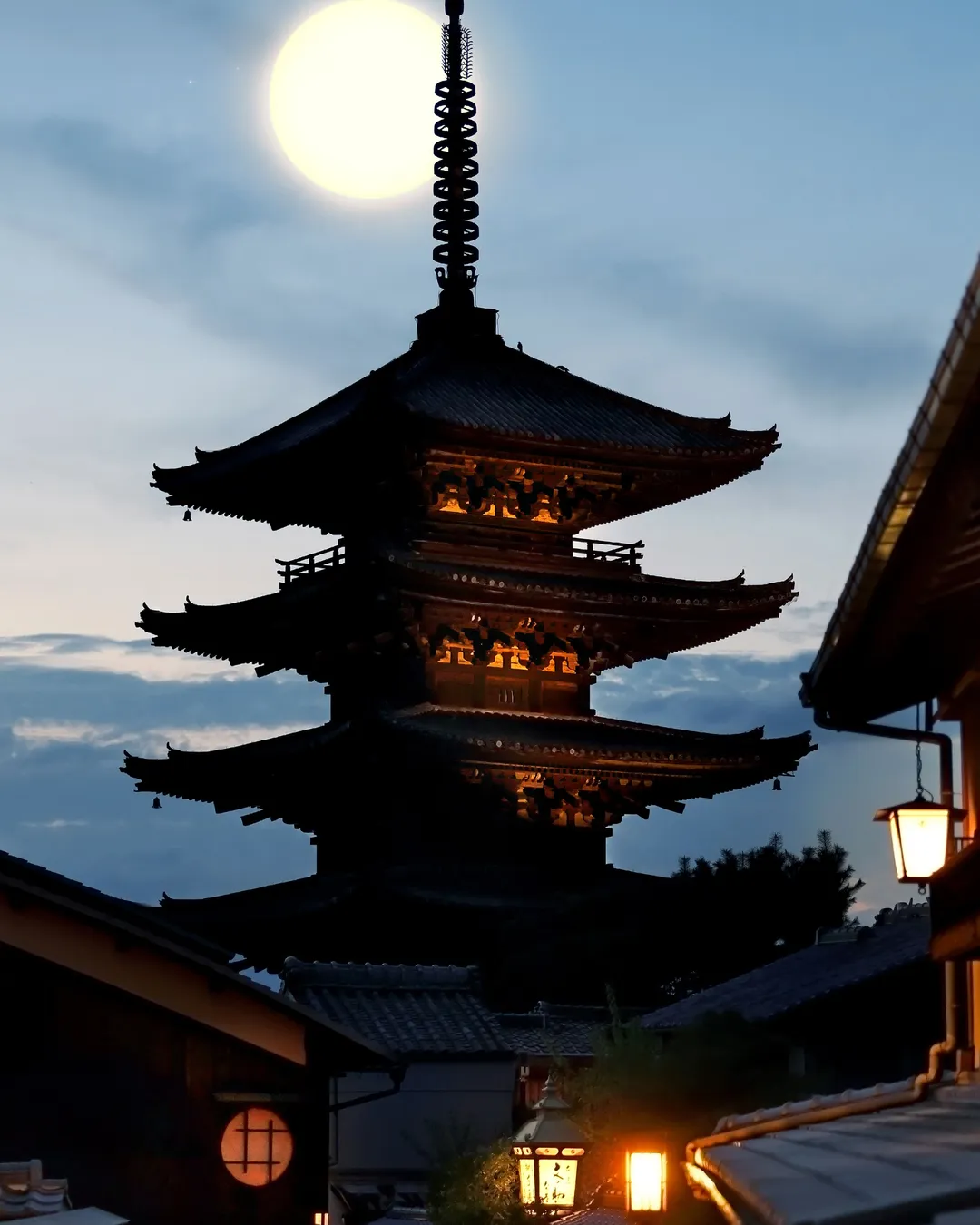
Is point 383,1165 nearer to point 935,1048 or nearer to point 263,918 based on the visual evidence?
point 263,918

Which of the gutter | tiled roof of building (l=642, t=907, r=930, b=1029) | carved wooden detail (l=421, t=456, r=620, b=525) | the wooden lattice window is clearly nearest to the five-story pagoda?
carved wooden detail (l=421, t=456, r=620, b=525)

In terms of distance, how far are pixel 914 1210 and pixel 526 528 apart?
37.8 metres

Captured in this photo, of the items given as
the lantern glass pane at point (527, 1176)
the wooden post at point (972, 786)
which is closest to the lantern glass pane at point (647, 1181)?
the lantern glass pane at point (527, 1176)

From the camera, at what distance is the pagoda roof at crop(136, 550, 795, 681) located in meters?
40.6

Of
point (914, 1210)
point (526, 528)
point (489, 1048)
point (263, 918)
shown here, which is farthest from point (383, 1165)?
point (914, 1210)

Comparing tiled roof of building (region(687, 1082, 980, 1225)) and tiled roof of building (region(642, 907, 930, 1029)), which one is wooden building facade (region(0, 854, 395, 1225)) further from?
tiled roof of building (region(642, 907, 930, 1029))

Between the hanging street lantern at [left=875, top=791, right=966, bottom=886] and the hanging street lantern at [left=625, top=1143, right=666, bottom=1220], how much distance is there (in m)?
6.71

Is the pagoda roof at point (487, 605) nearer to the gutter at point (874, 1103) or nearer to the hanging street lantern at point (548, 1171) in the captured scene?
the hanging street lantern at point (548, 1171)

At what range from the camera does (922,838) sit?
38.0ft

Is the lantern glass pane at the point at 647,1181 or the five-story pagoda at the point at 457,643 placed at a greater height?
the five-story pagoda at the point at 457,643

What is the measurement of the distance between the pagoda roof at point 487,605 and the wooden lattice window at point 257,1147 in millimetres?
21092

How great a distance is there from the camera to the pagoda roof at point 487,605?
133 feet

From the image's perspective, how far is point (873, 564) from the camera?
867cm

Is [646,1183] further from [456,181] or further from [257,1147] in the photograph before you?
[456,181]
